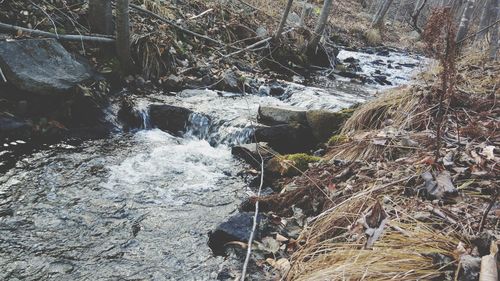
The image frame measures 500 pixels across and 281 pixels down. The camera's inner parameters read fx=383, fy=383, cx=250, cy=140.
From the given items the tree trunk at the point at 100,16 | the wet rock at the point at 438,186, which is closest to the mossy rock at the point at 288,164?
the wet rock at the point at 438,186

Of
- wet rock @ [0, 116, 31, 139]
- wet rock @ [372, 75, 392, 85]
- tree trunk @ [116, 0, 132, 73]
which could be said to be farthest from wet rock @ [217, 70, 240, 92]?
wet rock @ [372, 75, 392, 85]

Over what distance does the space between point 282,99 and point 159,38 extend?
2.65 m

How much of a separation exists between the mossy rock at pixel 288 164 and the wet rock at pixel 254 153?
1.11ft

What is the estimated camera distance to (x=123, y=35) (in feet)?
20.2

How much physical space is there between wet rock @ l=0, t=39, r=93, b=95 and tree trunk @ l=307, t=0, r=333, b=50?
7.12 meters

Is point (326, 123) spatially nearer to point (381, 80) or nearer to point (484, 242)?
point (484, 242)

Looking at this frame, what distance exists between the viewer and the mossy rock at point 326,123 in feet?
17.4

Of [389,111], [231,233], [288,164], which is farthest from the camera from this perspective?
[389,111]

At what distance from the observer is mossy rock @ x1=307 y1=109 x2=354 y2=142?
5.31 m

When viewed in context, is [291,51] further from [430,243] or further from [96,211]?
[430,243]

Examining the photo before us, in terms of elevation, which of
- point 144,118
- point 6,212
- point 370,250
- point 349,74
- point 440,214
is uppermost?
point 440,214

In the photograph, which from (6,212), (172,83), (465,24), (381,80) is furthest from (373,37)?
(6,212)

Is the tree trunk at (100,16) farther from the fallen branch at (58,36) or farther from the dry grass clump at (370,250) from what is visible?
the dry grass clump at (370,250)

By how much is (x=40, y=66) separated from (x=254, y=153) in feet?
9.94
